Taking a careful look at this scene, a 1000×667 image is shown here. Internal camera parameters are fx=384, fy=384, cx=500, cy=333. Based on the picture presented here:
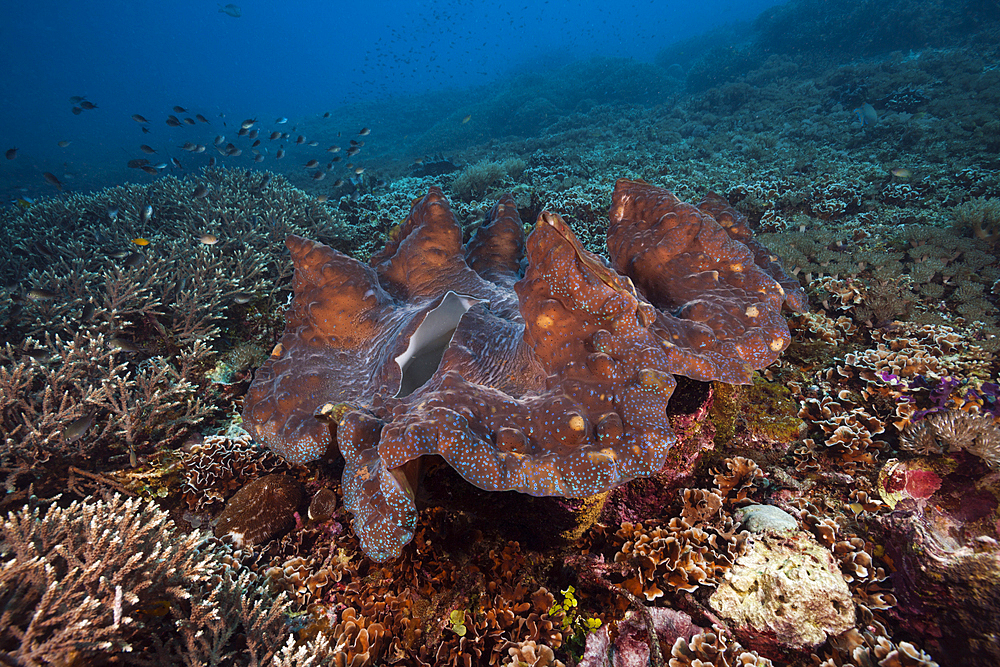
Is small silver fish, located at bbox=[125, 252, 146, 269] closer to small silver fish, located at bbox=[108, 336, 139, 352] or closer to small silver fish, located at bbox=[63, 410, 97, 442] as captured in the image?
small silver fish, located at bbox=[108, 336, 139, 352]

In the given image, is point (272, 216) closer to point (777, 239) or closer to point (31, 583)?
point (31, 583)

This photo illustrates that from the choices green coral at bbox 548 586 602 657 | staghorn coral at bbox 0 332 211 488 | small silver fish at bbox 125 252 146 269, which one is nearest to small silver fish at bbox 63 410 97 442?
staghorn coral at bbox 0 332 211 488

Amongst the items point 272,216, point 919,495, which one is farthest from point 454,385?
point 272,216

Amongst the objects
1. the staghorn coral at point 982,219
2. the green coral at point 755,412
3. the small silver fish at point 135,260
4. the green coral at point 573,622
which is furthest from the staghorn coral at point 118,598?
the staghorn coral at point 982,219

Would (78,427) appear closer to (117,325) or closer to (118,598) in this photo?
(117,325)

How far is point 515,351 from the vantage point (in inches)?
96.1

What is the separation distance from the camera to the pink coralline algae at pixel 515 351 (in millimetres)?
1815

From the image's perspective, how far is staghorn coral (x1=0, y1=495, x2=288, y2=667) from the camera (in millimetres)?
1635

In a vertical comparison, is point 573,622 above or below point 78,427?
below

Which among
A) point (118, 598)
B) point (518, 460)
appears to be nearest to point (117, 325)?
point (118, 598)

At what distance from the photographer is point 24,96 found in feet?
200

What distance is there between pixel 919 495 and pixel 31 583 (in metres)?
4.65

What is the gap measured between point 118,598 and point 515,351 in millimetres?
2203

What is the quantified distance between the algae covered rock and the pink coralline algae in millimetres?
995
